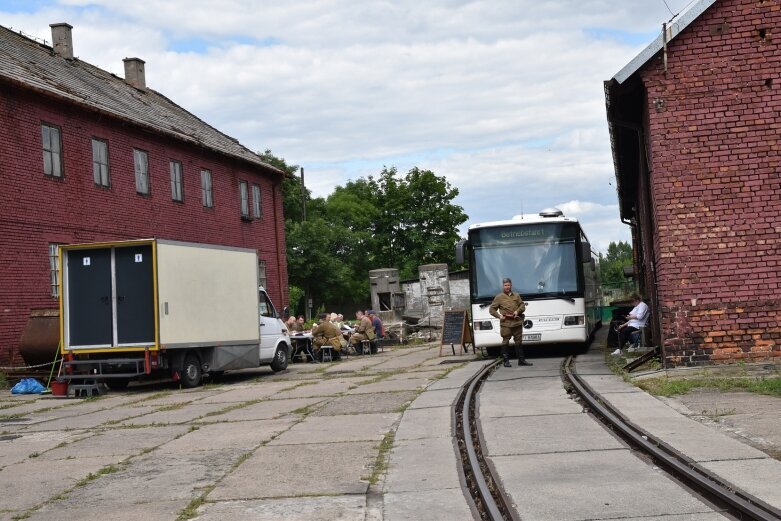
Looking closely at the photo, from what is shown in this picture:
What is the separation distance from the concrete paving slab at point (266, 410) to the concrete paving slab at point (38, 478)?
323 centimetres

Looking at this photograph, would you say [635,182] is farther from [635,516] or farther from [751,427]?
[635,516]

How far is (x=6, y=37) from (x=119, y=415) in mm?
17579

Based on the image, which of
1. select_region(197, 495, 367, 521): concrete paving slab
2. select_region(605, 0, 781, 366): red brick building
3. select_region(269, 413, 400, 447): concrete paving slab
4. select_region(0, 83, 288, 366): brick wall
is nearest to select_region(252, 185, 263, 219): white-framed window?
select_region(0, 83, 288, 366): brick wall

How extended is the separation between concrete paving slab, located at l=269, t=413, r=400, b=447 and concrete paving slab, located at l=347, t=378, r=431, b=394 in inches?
135

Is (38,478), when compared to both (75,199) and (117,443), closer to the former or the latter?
(117,443)

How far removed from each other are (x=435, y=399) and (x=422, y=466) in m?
5.56

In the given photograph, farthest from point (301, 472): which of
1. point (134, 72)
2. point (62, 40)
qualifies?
point (134, 72)

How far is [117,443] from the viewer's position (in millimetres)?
11664

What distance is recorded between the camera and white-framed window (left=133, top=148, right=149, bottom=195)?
3007 cm

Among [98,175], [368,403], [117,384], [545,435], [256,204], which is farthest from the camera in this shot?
[256,204]

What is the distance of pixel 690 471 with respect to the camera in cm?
749

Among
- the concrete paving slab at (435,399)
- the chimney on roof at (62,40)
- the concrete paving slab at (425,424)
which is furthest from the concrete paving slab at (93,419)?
the chimney on roof at (62,40)

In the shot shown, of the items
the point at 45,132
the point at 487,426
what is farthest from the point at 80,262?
the point at 487,426

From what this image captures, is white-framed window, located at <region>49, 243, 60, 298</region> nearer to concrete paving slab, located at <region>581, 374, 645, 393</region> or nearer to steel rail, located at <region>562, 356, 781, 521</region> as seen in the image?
concrete paving slab, located at <region>581, 374, 645, 393</region>
